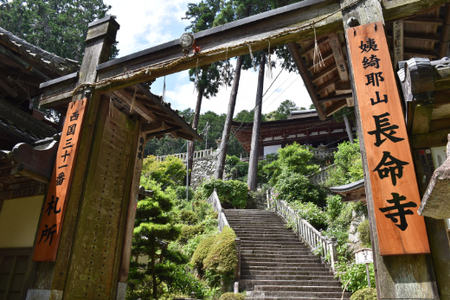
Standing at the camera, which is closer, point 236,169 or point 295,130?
point 236,169

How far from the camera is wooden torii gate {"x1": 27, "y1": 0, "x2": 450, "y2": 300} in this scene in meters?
4.66

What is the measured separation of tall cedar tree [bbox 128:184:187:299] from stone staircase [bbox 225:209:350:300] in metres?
2.80

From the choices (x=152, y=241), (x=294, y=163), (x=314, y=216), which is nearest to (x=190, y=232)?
(x=314, y=216)

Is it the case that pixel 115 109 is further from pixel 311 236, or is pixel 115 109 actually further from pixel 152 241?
pixel 311 236

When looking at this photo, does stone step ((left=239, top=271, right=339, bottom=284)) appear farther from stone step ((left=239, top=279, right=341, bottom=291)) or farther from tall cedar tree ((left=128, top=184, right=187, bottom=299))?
tall cedar tree ((left=128, top=184, right=187, bottom=299))

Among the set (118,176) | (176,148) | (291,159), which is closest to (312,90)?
(118,176)

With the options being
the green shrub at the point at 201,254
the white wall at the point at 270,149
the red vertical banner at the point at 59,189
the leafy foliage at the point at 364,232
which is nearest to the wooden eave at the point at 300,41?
the red vertical banner at the point at 59,189

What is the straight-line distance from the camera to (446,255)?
A: 3.21 m

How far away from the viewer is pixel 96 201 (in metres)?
5.95

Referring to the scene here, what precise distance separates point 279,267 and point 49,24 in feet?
88.1

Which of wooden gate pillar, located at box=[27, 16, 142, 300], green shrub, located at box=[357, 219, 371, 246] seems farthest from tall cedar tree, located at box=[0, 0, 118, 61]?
green shrub, located at box=[357, 219, 371, 246]

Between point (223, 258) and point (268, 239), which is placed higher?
point (268, 239)

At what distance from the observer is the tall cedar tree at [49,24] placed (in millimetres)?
25562

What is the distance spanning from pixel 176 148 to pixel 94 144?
36861 mm
